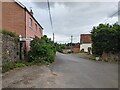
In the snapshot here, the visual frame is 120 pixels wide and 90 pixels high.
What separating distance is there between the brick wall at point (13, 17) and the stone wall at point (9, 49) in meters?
4.06

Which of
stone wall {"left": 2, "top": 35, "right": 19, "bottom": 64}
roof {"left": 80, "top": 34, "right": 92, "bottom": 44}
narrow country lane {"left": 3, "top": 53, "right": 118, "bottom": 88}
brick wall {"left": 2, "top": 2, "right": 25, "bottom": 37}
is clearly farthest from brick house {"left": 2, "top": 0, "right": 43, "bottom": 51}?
roof {"left": 80, "top": 34, "right": 92, "bottom": 44}

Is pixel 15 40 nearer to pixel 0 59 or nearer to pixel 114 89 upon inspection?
pixel 0 59

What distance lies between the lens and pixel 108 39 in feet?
99.2

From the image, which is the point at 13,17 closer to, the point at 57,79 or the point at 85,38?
the point at 57,79

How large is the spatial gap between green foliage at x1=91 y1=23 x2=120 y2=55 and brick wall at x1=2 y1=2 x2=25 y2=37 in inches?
473

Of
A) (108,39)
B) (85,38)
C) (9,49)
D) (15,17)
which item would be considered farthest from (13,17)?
(85,38)

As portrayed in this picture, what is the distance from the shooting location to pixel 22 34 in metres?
24.1

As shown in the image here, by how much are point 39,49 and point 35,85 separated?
12.7 metres

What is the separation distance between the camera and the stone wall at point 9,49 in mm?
16078

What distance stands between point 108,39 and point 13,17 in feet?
44.0

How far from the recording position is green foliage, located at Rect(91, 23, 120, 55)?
29828mm

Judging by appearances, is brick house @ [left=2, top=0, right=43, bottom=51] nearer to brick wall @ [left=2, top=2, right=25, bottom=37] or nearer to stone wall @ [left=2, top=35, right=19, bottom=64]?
brick wall @ [left=2, top=2, right=25, bottom=37]

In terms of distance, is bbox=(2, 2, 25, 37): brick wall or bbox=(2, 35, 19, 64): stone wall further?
bbox=(2, 2, 25, 37): brick wall

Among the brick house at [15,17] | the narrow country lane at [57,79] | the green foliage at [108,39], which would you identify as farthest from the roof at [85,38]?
the narrow country lane at [57,79]
